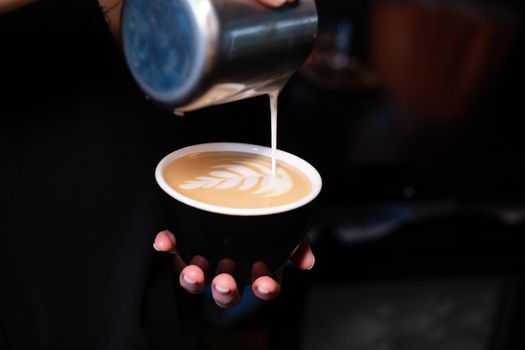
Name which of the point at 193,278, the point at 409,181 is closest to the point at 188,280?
the point at 193,278

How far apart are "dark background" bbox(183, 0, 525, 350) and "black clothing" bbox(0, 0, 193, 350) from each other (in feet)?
1.66

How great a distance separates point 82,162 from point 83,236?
0.10m

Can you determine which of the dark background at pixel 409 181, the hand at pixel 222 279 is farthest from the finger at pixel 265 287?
the dark background at pixel 409 181

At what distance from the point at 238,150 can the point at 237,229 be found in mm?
222

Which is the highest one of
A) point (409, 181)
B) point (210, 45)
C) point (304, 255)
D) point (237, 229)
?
point (210, 45)

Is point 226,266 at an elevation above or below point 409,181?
above

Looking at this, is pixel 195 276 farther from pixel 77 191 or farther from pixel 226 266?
pixel 77 191

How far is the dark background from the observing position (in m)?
1.45

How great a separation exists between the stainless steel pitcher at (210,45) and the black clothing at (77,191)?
7.4 inches

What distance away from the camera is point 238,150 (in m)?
0.84

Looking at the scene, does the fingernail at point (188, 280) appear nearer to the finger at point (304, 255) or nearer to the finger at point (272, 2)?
the finger at point (304, 255)

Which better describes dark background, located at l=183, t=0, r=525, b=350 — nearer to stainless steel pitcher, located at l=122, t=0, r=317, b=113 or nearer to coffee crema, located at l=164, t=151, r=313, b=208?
coffee crema, located at l=164, t=151, r=313, b=208

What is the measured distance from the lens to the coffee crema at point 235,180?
0.72 meters

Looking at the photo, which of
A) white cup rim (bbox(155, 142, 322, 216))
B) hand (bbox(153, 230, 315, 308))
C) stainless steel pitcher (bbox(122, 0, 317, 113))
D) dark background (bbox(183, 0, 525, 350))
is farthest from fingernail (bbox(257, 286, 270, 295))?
dark background (bbox(183, 0, 525, 350))
